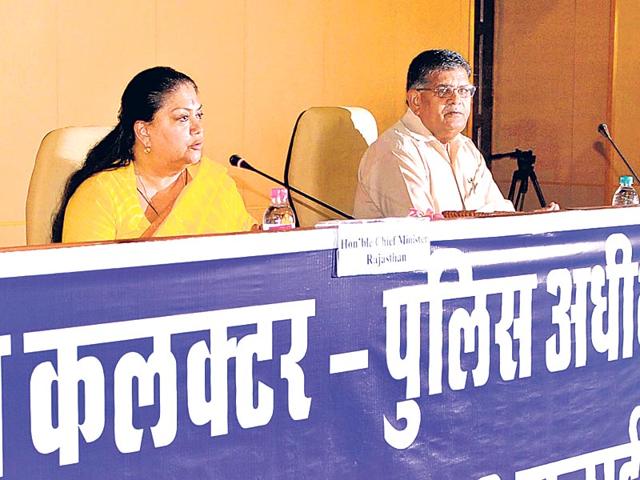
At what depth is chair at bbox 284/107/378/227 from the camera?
131 inches

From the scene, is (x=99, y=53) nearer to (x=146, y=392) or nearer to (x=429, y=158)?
(x=429, y=158)

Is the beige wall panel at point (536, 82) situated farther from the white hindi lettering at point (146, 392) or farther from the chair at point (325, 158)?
the white hindi lettering at point (146, 392)

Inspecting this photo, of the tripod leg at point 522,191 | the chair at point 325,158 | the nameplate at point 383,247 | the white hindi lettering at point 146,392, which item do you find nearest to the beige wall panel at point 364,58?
the tripod leg at point 522,191

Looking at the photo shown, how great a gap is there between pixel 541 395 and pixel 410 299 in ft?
1.28

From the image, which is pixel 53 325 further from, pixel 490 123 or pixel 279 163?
pixel 490 123

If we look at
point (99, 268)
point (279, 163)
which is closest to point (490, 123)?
point (279, 163)

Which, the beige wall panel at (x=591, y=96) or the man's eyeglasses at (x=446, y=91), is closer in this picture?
the man's eyeglasses at (x=446, y=91)

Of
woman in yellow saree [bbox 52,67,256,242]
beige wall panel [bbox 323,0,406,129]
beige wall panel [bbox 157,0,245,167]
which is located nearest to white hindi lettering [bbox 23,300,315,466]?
woman in yellow saree [bbox 52,67,256,242]

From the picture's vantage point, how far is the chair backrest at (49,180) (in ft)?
8.68

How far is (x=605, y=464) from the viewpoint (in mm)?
2166

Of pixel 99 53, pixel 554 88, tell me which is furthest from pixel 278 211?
pixel 554 88

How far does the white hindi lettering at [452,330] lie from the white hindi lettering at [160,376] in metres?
0.19

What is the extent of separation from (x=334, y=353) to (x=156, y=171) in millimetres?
1161

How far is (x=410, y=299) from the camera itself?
5.93 feet
